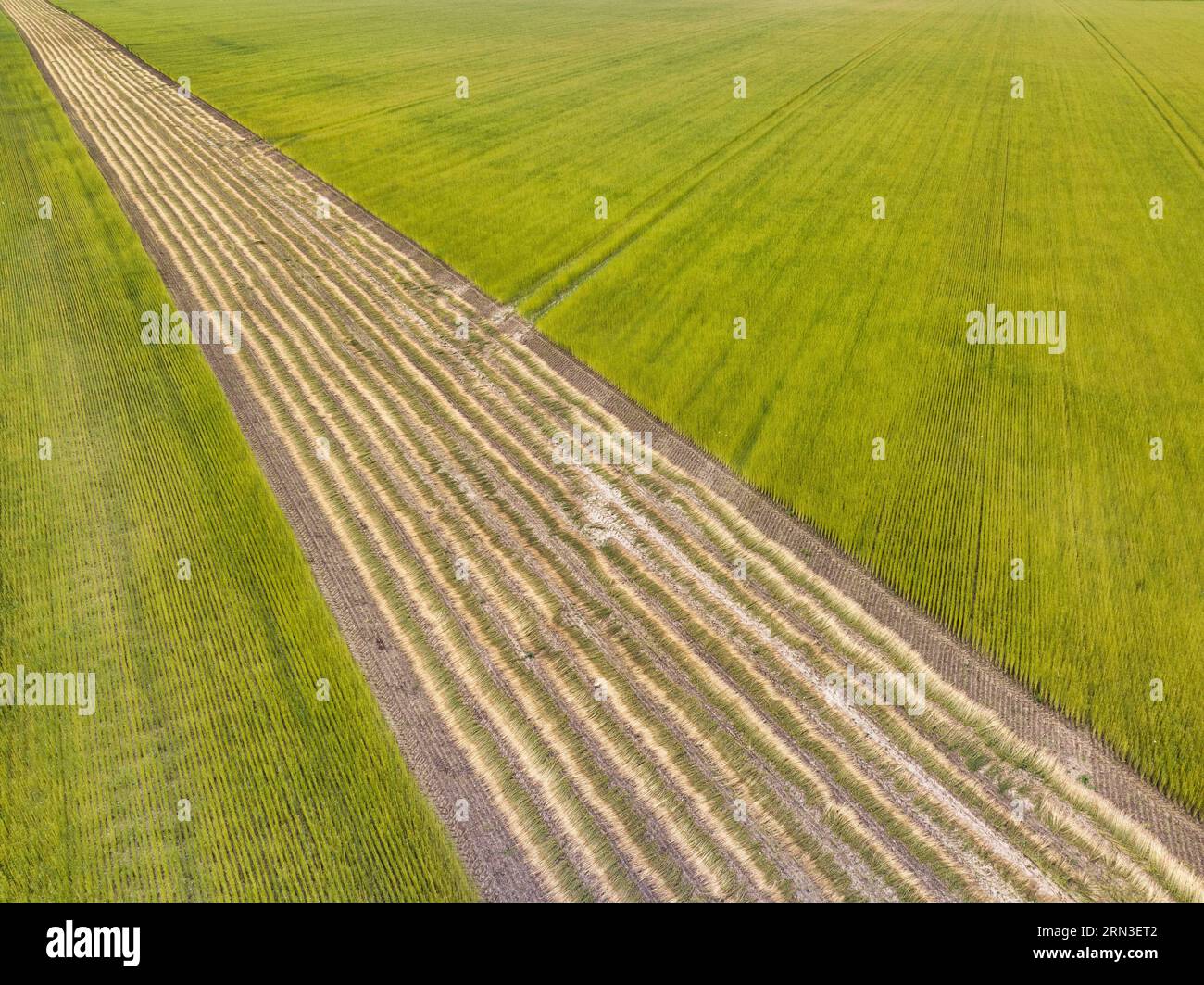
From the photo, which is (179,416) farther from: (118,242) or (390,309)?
(118,242)

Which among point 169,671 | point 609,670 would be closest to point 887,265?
point 609,670

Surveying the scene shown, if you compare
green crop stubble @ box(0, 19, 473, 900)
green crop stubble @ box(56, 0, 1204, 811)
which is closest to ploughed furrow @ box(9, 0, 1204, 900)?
green crop stubble @ box(0, 19, 473, 900)

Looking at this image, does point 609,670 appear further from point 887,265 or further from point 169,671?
point 887,265

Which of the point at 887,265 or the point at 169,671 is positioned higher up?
the point at 887,265

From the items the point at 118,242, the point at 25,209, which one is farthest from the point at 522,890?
the point at 25,209

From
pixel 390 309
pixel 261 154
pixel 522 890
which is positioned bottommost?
pixel 522 890

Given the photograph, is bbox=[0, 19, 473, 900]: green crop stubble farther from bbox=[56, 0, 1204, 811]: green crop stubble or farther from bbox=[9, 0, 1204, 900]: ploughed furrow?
bbox=[56, 0, 1204, 811]: green crop stubble
